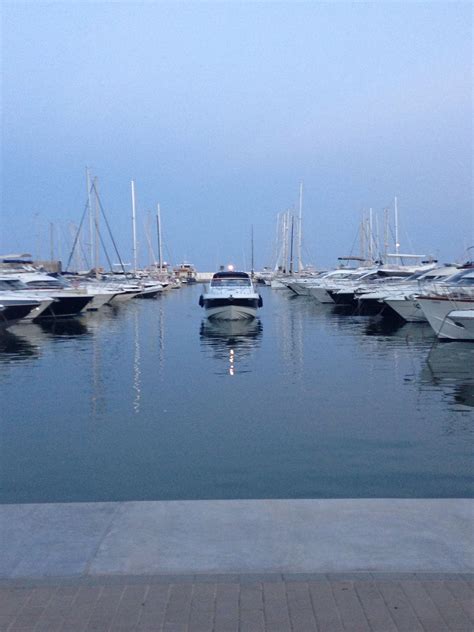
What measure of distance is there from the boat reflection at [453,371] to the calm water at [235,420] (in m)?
0.04

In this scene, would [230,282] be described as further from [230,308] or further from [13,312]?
[13,312]

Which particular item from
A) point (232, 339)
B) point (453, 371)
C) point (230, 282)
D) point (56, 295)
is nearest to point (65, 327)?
point (56, 295)

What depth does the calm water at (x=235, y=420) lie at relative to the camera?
7.93 metres

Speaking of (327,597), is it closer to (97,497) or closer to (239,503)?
(239,503)

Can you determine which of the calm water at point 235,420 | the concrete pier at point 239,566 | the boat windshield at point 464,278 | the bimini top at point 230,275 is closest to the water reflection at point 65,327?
the calm water at point 235,420

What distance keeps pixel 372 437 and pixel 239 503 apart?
4.44 meters

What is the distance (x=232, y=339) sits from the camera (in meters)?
24.5

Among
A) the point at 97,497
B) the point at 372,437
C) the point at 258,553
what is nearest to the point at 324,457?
the point at 372,437

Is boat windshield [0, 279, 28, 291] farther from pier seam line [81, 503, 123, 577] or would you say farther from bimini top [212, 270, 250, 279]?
pier seam line [81, 503, 123, 577]

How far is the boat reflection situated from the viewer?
13.6 m

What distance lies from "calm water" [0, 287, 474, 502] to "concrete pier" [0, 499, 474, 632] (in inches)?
63.9

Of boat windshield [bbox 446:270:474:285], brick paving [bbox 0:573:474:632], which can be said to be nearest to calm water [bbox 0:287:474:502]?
brick paving [bbox 0:573:474:632]

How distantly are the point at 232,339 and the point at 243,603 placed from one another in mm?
20375

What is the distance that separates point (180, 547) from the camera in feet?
16.8
